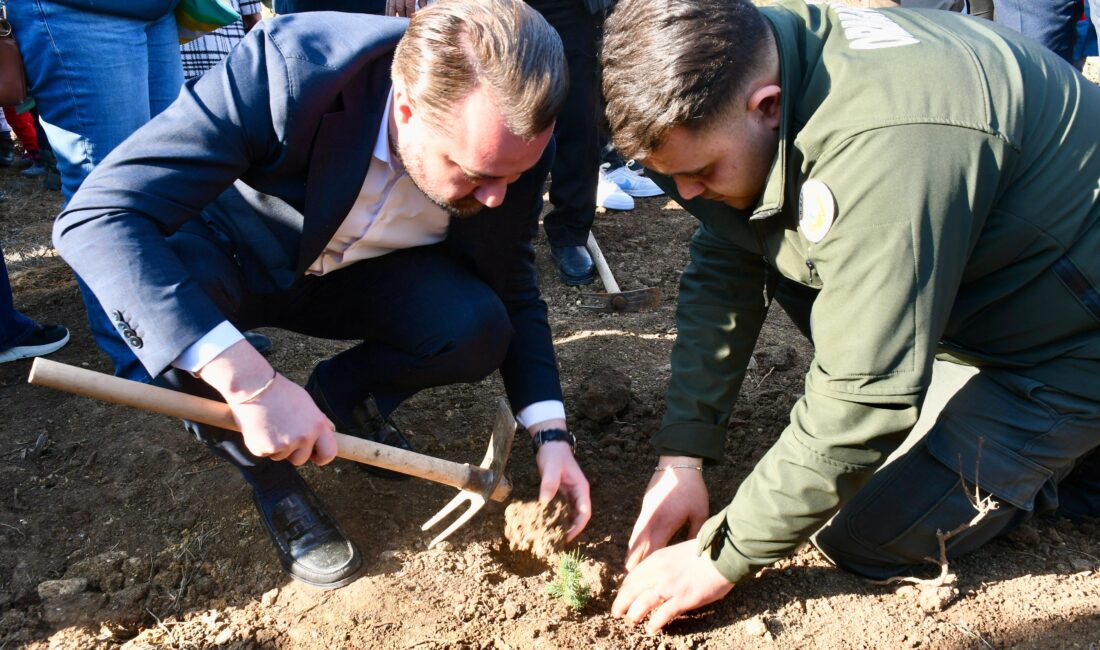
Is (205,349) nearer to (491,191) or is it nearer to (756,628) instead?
(491,191)

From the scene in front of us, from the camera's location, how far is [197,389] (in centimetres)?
229

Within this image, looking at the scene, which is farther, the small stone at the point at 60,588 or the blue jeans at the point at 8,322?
the blue jeans at the point at 8,322

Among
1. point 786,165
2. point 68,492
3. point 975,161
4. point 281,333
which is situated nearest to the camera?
point 975,161

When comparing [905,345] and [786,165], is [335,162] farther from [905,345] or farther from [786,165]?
[905,345]

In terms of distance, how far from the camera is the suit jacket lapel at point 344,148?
7.37 ft

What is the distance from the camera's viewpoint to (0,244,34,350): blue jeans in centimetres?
351

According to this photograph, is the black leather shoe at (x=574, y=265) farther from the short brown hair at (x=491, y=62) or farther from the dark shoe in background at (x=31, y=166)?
the dark shoe in background at (x=31, y=166)

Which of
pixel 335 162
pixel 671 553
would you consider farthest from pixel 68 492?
pixel 671 553

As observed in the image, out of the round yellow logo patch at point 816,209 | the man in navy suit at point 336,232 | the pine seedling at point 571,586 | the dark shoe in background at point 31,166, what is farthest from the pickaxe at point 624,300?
the dark shoe in background at point 31,166

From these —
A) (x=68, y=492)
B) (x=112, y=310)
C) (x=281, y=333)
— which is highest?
(x=112, y=310)

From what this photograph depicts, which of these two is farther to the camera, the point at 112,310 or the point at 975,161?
the point at 112,310

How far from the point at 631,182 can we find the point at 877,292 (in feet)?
13.2

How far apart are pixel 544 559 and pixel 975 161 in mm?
1512

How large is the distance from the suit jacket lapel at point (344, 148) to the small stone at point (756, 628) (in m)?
1.52
